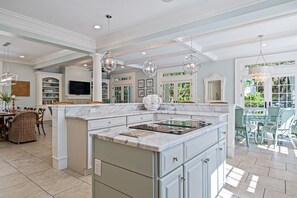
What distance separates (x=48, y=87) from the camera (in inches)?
342

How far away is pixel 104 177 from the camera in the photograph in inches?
58.2

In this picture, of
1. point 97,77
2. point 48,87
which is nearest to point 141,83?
point 97,77

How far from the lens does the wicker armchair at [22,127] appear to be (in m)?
4.72

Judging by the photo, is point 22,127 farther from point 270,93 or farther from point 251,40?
point 270,93

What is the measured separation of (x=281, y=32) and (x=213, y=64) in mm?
3203

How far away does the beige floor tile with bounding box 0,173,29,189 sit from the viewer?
254 cm

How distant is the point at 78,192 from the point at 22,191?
2.49 feet

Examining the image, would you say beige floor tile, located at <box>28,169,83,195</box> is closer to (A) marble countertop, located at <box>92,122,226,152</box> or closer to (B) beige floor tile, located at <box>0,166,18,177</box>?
(B) beige floor tile, located at <box>0,166,18,177</box>

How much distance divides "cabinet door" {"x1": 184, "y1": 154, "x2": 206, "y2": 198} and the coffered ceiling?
261cm

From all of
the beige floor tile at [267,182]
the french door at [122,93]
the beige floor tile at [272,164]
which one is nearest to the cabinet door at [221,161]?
the beige floor tile at [267,182]

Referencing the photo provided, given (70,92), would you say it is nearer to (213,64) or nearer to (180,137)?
(213,64)

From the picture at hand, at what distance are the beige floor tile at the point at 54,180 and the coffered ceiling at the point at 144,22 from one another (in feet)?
9.90

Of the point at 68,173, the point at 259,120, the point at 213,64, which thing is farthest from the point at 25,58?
the point at 259,120

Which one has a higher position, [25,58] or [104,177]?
[25,58]
